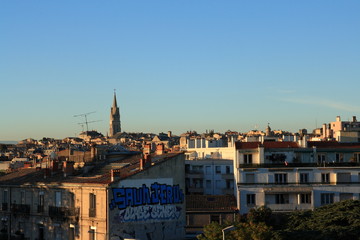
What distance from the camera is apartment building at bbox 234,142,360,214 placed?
69438 mm

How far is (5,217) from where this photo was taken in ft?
205

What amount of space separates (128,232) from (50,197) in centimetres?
883

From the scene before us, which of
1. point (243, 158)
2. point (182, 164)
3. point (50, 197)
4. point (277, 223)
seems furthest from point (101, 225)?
point (243, 158)

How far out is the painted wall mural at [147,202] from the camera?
53031 mm

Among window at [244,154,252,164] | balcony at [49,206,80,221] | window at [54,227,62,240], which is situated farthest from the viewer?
window at [244,154,252,164]

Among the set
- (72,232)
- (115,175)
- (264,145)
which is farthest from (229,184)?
(115,175)

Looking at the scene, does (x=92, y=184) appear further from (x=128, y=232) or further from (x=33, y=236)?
(x=33, y=236)

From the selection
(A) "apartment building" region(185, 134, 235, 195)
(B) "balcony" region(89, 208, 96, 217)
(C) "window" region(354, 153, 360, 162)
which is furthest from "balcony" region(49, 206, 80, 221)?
(A) "apartment building" region(185, 134, 235, 195)

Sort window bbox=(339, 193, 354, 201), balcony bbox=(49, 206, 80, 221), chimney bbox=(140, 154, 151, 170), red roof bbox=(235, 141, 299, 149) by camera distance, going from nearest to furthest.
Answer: balcony bbox=(49, 206, 80, 221) → chimney bbox=(140, 154, 151, 170) → window bbox=(339, 193, 354, 201) → red roof bbox=(235, 141, 299, 149)

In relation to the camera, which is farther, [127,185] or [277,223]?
[277,223]

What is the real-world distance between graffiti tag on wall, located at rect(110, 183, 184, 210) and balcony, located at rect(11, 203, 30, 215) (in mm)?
11537

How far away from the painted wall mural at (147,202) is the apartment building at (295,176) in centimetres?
1221

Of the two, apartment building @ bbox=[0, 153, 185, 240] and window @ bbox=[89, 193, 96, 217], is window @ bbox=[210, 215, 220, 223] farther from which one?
window @ bbox=[89, 193, 96, 217]

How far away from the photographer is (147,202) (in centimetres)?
5541
